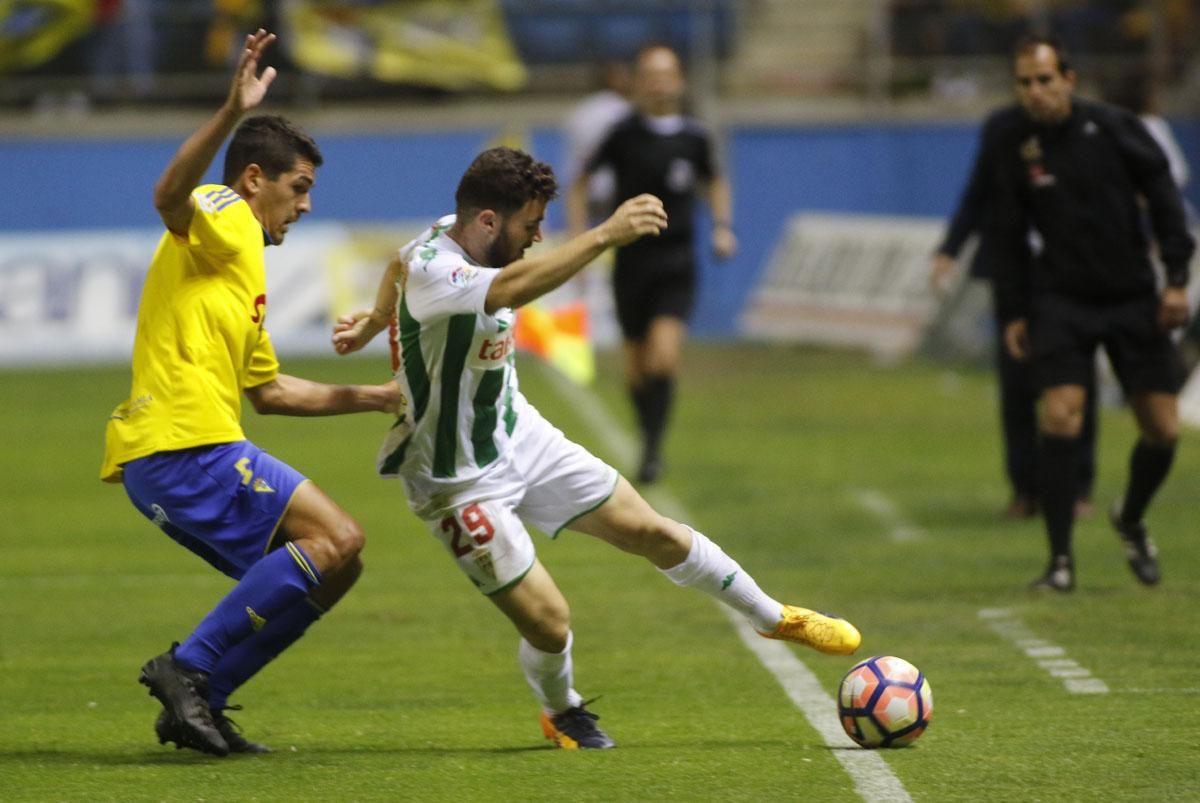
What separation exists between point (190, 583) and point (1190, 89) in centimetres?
1872

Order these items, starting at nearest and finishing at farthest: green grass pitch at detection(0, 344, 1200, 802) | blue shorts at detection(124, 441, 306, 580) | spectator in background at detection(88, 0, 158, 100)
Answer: green grass pitch at detection(0, 344, 1200, 802) → blue shorts at detection(124, 441, 306, 580) → spectator in background at detection(88, 0, 158, 100)

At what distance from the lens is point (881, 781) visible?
512cm

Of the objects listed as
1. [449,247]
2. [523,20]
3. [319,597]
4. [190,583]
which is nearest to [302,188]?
[449,247]

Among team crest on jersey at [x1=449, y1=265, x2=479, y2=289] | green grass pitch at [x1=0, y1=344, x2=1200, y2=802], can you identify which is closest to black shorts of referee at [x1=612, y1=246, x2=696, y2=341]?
green grass pitch at [x1=0, y1=344, x2=1200, y2=802]

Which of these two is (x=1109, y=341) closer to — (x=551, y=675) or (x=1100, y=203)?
(x=1100, y=203)

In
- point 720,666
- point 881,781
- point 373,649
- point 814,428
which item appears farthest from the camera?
point 814,428

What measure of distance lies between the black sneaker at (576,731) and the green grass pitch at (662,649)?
0.28 ft

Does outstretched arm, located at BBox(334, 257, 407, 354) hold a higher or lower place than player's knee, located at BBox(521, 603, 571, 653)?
higher

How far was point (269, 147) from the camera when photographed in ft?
18.6

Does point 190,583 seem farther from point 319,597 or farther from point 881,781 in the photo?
point 881,781

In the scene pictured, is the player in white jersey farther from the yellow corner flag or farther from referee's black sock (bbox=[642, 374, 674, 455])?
the yellow corner flag

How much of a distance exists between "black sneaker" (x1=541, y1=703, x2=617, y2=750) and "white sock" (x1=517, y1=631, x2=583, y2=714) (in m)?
0.03

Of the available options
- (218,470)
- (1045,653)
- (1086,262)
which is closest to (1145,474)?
(1086,262)

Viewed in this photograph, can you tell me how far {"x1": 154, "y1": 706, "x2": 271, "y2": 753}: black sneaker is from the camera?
5.38 meters
